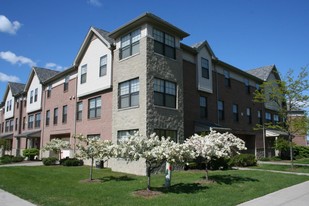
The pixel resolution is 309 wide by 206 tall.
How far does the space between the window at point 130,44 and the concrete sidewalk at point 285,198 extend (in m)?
12.0

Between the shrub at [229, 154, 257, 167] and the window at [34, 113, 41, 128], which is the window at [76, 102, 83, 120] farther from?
the shrub at [229, 154, 257, 167]

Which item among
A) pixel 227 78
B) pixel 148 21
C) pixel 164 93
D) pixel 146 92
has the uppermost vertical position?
pixel 148 21

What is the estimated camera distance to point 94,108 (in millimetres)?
23734

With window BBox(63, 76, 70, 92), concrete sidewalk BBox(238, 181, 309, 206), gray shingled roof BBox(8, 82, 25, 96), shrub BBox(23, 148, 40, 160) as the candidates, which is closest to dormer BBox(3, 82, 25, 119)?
gray shingled roof BBox(8, 82, 25, 96)

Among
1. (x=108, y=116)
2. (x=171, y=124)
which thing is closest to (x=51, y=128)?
(x=108, y=116)

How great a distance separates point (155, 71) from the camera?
18.4m

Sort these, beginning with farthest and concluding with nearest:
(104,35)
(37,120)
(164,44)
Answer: (37,120) → (104,35) → (164,44)

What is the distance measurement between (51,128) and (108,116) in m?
11.7

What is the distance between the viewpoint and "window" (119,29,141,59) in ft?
62.3

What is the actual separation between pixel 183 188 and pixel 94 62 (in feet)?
48.7

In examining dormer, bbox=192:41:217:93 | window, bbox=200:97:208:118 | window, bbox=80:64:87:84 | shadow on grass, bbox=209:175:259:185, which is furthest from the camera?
window, bbox=80:64:87:84

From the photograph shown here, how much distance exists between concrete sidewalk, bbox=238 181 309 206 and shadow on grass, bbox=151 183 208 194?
7.72ft

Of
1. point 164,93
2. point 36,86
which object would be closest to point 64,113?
point 36,86

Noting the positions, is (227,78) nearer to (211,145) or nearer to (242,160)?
(242,160)
